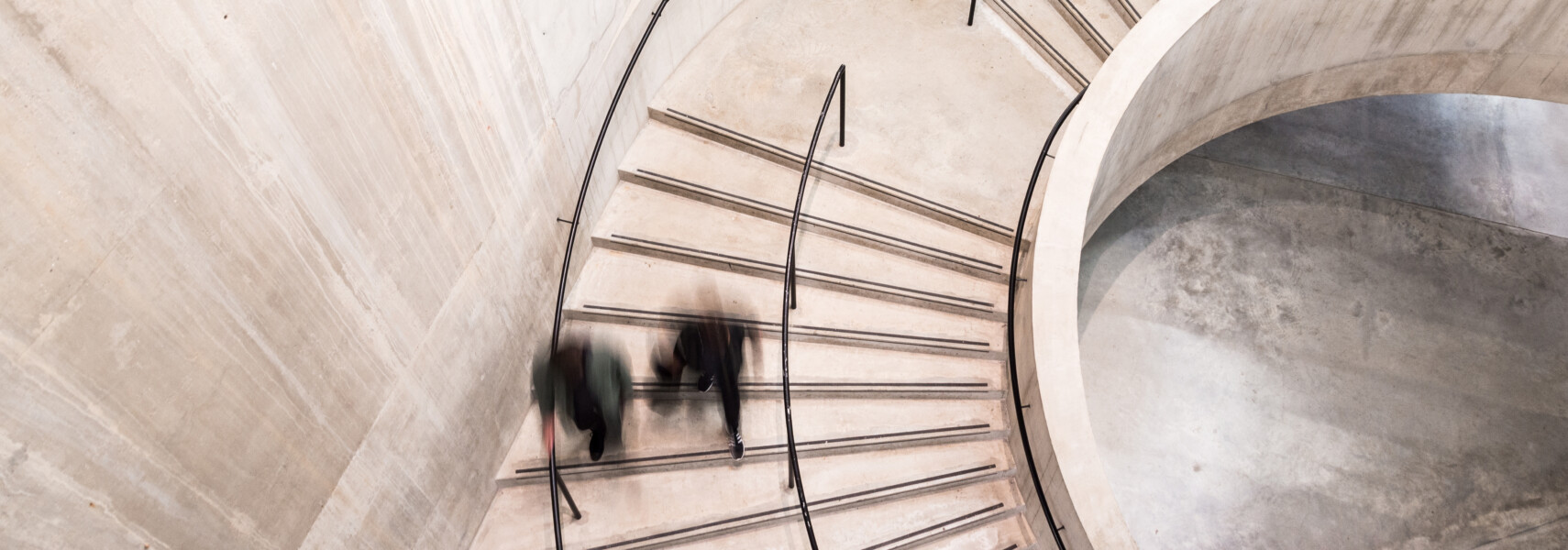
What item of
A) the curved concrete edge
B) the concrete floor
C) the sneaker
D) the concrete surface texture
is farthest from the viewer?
the concrete floor

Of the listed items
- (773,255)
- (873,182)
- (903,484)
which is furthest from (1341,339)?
(773,255)

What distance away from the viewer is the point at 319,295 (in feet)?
14.1

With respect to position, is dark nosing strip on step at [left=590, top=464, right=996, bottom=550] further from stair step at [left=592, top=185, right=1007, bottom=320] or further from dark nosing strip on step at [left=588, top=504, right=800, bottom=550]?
stair step at [left=592, top=185, right=1007, bottom=320]

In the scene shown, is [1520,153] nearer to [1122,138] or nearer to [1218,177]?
[1218,177]

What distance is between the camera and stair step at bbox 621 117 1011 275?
6.97m

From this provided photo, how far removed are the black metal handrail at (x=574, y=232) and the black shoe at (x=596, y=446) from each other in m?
0.25

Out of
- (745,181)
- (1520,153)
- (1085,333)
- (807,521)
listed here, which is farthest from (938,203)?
(1520,153)

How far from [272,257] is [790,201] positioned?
3.76 metres

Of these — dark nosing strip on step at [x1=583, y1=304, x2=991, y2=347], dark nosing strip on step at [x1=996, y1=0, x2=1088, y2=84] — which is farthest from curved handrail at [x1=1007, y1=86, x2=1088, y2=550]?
dark nosing strip on step at [x1=996, y1=0, x2=1088, y2=84]

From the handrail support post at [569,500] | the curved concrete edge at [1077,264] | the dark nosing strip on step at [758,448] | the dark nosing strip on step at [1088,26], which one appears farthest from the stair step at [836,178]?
the handrail support post at [569,500]

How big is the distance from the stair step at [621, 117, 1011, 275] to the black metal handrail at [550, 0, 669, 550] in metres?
0.64

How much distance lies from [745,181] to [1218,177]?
6.88 m

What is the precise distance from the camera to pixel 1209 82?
797 centimetres

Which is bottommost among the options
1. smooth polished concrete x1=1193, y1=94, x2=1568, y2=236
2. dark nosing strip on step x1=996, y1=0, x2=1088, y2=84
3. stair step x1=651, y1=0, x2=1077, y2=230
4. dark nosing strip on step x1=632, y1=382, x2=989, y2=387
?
dark nosing strip on step x1=632, y1=382, x2=989, y2=387
